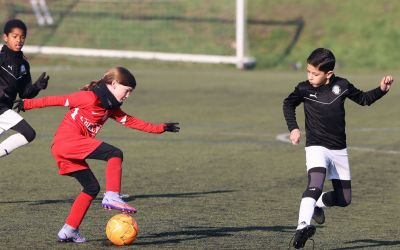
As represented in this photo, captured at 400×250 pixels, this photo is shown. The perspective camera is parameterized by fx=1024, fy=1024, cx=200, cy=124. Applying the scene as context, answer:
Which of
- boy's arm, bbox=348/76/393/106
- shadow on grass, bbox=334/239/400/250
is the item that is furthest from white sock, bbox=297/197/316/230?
boy's arm, bbox=348/76/393/106

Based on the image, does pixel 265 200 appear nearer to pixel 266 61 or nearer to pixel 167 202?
pixel 167 202

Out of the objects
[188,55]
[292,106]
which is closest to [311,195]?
[292,106]

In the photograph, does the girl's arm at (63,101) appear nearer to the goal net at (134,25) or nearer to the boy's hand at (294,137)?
the boy's hand at (294,137)

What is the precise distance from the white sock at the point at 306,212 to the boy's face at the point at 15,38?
5.01 m

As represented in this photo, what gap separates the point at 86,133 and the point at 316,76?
2425 millimetres

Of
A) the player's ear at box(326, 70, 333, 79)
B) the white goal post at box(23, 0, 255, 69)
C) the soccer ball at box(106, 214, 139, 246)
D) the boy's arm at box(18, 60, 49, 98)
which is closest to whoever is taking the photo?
the soccer ball at box(106, 214, 139, 246)

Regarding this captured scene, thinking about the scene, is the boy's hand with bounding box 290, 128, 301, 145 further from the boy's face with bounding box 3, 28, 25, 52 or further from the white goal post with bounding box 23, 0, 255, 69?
the white goal post with bounding box 23, 0, 255, 69

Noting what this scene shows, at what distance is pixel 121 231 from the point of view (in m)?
10.1

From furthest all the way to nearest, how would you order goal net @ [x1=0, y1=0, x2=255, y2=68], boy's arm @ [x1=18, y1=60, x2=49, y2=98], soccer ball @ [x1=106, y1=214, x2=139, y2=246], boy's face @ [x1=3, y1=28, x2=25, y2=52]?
goal net @ [x1=0, y1=0, x2=255, y2=68] → boy's face @ [x1=3, y1=28, x2=25, y2=52] → boy's arm @ [x1=18, y1=60, x2=49, y2=98] → soccer ball @ [x1=106, y1=214, x2=139, y2=246]

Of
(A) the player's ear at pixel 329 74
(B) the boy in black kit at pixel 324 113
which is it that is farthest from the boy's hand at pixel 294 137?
(A) the player's ear at pixel 329 74

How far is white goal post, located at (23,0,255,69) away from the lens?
36969 mm

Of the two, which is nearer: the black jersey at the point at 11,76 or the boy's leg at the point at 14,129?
the boy's leg at the point at 14,129

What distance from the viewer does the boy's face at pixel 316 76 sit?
1041cm

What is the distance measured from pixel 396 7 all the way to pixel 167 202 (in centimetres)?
3003
